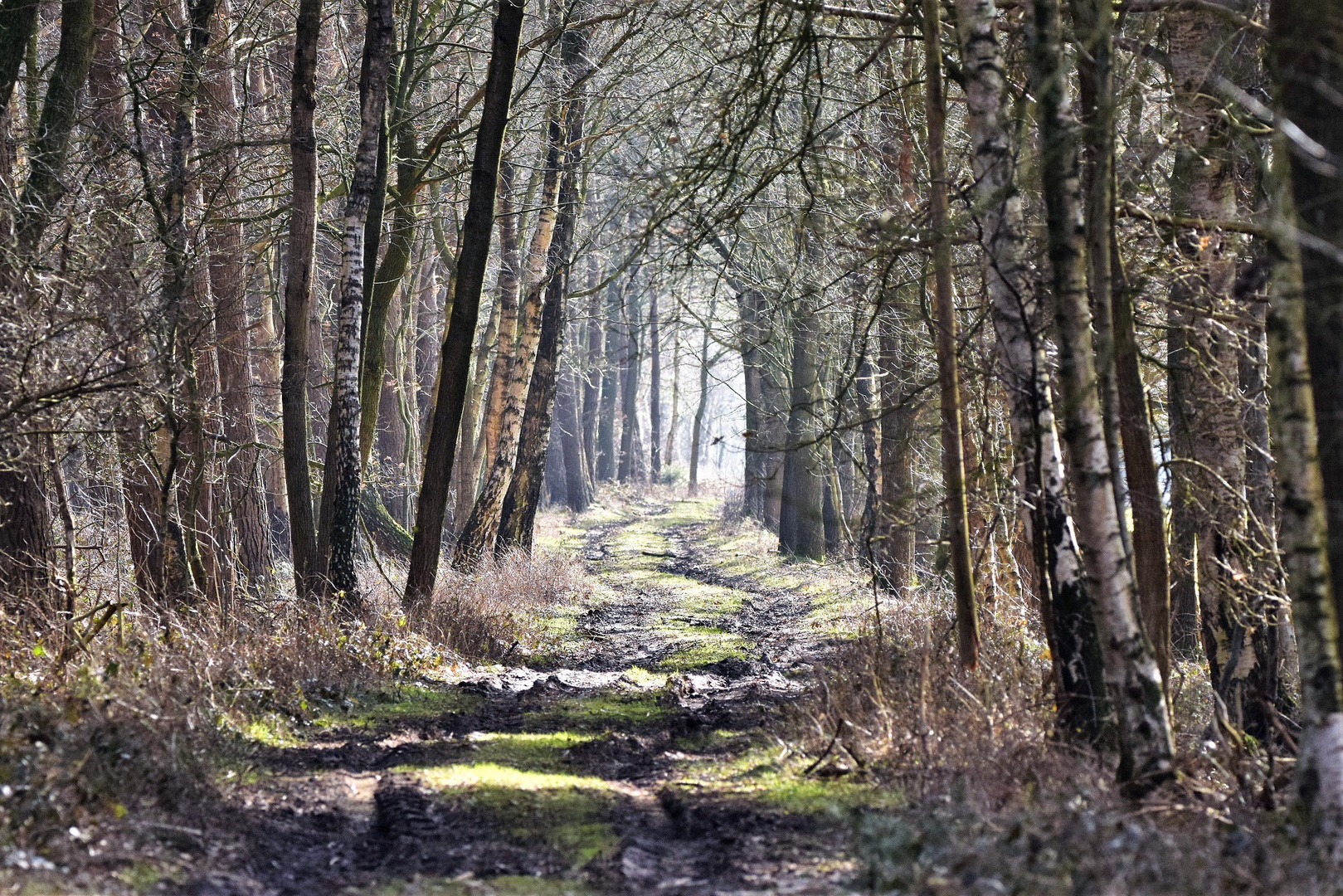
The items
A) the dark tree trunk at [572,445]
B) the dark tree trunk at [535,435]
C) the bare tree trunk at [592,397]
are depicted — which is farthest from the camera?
the bare tree trunk at [592,397]

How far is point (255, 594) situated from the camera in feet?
38.1

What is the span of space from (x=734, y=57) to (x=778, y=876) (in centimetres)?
517

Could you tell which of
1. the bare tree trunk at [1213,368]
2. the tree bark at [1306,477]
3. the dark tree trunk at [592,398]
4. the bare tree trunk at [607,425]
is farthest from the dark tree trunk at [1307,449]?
the bare tree trunk at [607,425]

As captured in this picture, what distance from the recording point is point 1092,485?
5406 millimetres

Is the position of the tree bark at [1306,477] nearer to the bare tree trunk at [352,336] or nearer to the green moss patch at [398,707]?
the green moss patch at [398,707]

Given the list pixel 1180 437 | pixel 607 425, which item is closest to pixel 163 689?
Result: pixel 1180 437

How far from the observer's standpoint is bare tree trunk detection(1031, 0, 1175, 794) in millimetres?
5367

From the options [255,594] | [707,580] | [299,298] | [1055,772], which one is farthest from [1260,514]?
[707,580]

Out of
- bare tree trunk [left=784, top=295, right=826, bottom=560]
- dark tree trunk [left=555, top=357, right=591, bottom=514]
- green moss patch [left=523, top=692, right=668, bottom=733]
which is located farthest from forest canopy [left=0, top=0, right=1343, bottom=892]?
dark tree trunk [left=555, top=357, right=591, bottom=514]

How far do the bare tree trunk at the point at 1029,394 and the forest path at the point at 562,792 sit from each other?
4.26 ft

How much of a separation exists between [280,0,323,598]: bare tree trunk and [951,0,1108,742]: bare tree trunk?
20.6 feet

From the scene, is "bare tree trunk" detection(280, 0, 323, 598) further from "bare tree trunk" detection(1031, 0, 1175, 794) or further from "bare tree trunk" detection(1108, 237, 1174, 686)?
"bare tree trunk" detection(1031, 0, 1175, 794)

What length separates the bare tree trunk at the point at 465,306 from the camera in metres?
11.1

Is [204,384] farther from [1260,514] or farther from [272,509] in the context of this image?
[1260,514]
